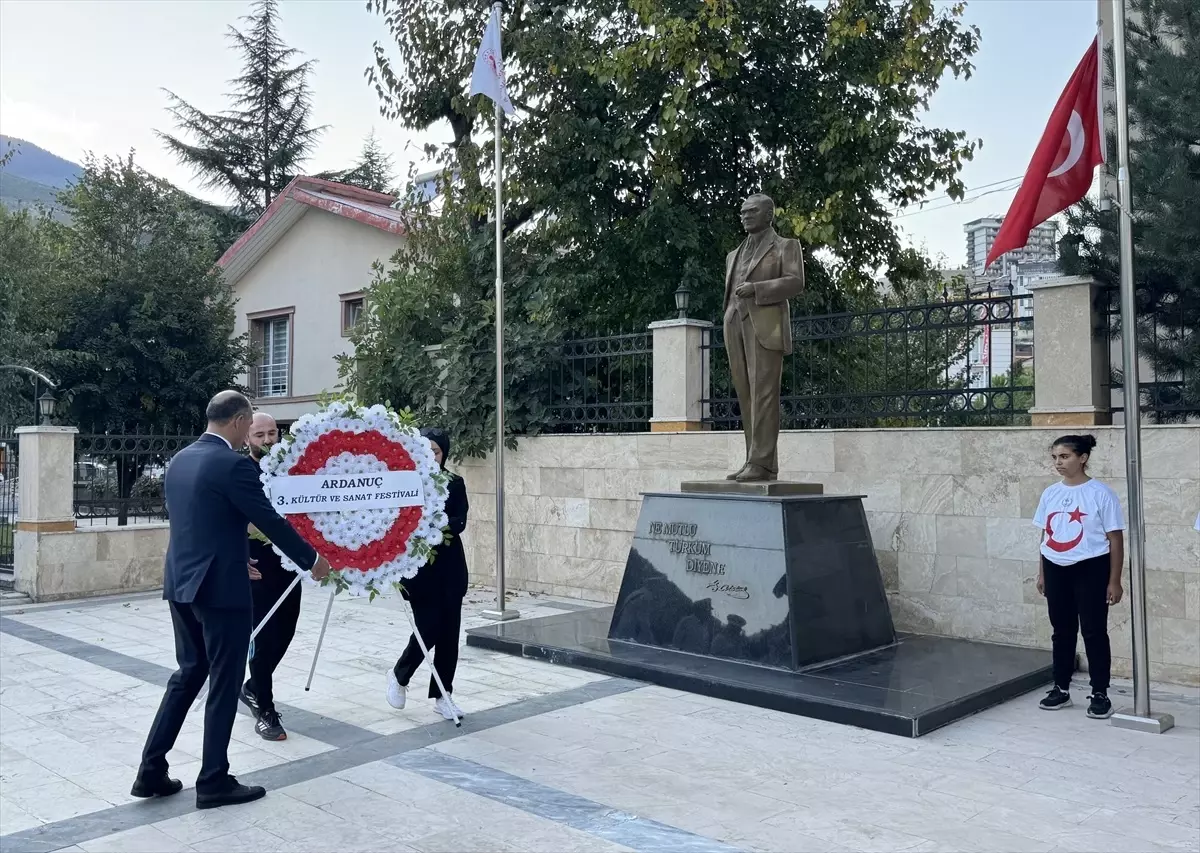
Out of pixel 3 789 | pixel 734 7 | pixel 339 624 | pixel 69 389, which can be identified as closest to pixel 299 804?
pixel 3 789

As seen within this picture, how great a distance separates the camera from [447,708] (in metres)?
5.87

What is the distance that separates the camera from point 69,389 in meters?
18.5

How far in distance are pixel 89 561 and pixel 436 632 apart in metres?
7.14

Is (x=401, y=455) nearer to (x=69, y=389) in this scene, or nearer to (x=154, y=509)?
(x=154, y=509)

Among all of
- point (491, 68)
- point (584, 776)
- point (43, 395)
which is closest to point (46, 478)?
point (43, 395)

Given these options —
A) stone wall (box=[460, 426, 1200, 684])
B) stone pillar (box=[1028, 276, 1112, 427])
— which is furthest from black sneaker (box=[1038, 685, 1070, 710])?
stone pillar (box=[1028, 276, 1112, 427])

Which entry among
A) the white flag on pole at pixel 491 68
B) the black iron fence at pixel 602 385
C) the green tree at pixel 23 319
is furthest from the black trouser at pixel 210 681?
the green tree at pixel 23 319

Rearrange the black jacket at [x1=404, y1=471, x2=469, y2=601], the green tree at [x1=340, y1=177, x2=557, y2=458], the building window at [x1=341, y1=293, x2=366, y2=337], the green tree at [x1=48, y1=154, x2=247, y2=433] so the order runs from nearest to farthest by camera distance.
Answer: the black jacket at [x1=404, y1=471, x2=469, y2=601] → the green tree at [x1=340, y1=177, x2=557, y2=458] → the green tree at [x1=48, y1=154, x2=247, y2=433] → the building window at [x1=341, y1=293, x2=366, y2=337]

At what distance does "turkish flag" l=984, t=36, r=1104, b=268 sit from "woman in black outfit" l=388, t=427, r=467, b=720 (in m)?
3.90

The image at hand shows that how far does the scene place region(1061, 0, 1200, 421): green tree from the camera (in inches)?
263

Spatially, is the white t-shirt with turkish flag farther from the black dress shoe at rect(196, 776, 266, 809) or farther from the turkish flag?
the black dress shoe at rect(196, 776, 266, 809)

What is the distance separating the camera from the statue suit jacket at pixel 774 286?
7242mm

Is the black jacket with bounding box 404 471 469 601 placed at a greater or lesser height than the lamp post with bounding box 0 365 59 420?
lesser

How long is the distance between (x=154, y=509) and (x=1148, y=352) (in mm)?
10701
